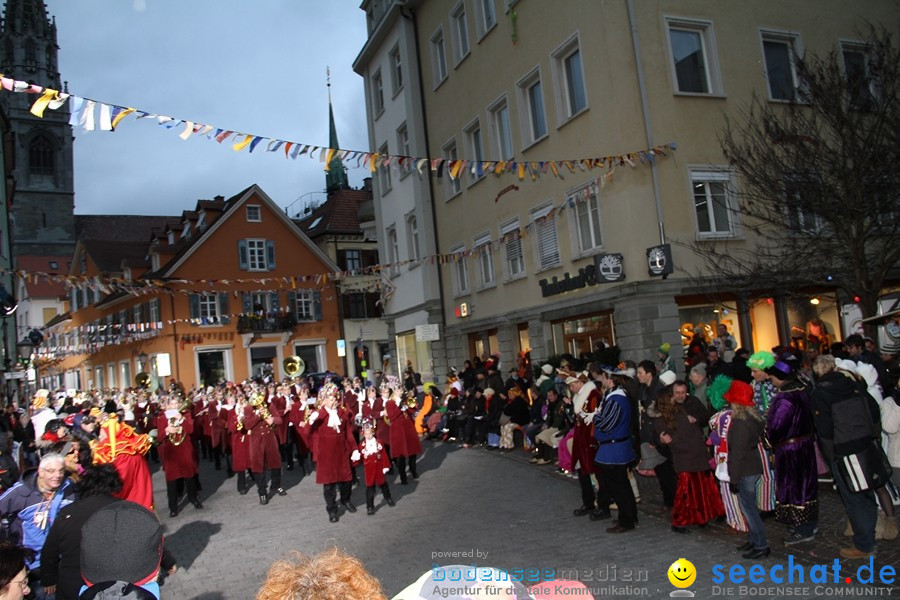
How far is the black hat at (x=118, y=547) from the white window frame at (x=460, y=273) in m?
19.6

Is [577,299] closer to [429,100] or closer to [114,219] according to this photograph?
[429,100]

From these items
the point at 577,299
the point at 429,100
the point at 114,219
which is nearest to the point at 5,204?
the point at 429,100

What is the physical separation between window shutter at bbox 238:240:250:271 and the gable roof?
1.61 meters

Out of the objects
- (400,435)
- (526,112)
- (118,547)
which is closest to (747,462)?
(118,547)

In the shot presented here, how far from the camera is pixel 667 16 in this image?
56.1 ft

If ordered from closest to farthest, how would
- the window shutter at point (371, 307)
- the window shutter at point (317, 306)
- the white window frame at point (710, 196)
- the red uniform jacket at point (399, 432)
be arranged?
the red uniform jacket at point (399, 432) < the white window frame at point (710, 196) < the window shutter at point (317, 306) < the window shutter at point (371, 307)

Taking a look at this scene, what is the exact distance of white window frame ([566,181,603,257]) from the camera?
56.9ft

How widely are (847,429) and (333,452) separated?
6954mm

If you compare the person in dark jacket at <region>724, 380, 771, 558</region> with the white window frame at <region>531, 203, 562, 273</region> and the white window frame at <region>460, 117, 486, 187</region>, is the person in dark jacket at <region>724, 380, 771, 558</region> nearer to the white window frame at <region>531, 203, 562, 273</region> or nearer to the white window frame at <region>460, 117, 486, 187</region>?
the white window frame at <region>531, 203, 562, 273</region>

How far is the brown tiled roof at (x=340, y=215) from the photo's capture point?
47281mm

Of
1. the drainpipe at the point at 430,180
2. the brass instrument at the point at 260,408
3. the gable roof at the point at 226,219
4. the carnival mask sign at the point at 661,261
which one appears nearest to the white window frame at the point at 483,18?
the drainpipe at the point at 430,180

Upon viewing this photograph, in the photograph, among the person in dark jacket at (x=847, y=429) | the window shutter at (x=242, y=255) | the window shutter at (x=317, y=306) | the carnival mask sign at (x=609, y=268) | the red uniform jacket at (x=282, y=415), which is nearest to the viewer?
the person in dark jacket at (x=847, y=429)

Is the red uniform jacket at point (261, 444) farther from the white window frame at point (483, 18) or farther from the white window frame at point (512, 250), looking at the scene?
the white window frame at point (483, 18)

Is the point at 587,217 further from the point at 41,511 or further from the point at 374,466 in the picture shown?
the point at 41,511
